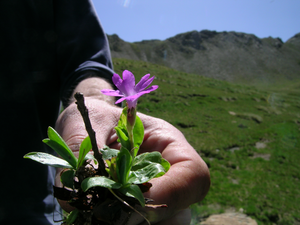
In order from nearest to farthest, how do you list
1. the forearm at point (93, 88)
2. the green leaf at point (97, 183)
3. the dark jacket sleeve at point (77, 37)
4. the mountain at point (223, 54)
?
the green leaf at point (97, 183) → the forearm at point (93, 88) → the dark jacket sleeve at point (77, 37) → the mountain at point (223, 54)

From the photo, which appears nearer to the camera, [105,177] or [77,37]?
[105,177]

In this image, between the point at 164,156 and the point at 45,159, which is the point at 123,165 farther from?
the point at 164,156

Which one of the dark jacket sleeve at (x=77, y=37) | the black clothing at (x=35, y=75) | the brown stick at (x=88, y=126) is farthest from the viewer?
the dark jacket sleeve at (x=77, y=37)

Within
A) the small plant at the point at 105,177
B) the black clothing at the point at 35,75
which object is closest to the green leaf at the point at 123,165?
the small plant at the point at 105,177

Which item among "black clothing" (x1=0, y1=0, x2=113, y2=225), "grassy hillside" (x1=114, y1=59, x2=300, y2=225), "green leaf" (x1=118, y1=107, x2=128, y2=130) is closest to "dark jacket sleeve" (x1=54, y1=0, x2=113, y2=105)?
"black clothing" (x1=0, y1=0, x2=113, y2=225)

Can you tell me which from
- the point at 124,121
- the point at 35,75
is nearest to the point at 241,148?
the point at 35,75

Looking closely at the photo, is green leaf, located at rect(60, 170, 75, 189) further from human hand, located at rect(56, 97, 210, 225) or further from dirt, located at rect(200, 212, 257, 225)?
dirt, located at rect(200, 212, 257, 225)

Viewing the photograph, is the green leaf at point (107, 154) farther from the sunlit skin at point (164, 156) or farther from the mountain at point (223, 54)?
the mountain at point (223, 54)

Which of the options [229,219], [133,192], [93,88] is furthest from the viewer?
[229,219]

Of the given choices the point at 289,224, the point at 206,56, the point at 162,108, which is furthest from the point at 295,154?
the point at 206,56
